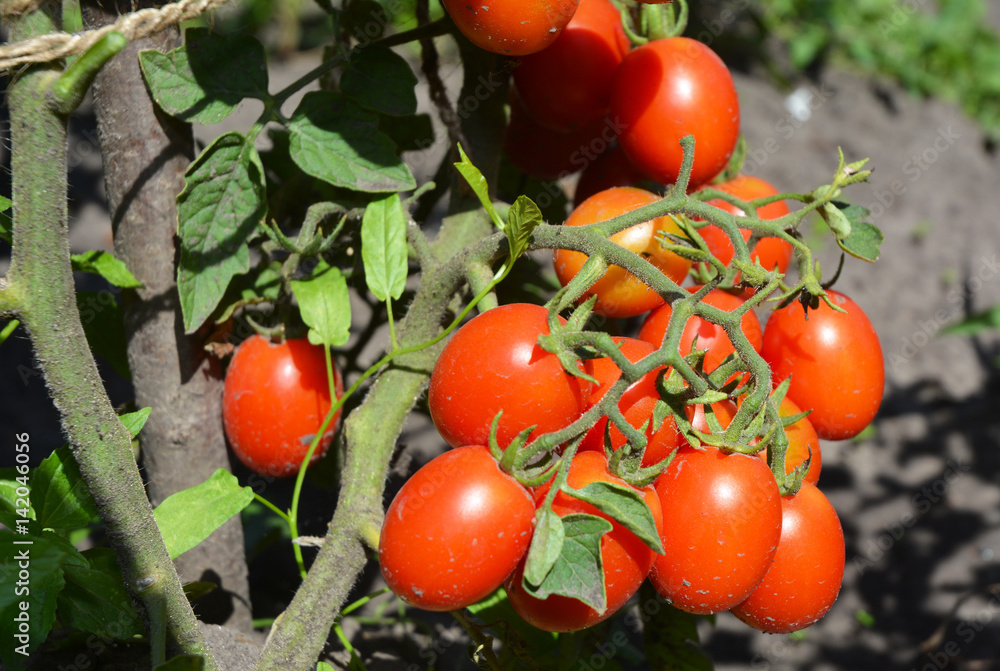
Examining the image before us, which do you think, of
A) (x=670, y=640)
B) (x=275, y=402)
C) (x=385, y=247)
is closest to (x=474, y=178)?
(x=385, y=247)

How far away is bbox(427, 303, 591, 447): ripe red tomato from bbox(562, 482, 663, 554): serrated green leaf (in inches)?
2.8

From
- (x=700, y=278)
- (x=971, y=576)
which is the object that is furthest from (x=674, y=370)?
(x=971, y=576)

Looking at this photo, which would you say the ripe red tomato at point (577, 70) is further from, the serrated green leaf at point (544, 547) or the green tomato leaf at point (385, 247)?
the serrated green leaf at point (544, 547)

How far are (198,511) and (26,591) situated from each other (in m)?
0.17

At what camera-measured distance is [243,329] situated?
3.42 feet

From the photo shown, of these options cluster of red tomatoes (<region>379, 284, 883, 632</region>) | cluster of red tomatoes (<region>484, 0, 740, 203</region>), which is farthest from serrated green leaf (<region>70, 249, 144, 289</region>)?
cluster of red tomatoes (<region>484, 0, 740, 203</region>)

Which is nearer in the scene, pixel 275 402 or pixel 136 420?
pixel 136 420

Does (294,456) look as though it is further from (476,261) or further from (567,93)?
(567,93)

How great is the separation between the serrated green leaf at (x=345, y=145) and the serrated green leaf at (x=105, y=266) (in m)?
0.24

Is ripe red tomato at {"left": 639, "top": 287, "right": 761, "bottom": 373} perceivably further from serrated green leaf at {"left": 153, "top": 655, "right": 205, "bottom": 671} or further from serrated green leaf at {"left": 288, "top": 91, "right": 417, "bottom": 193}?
serrated green leaf at {"left": 153, "top": 655, "right": 205, "bottom": 671}

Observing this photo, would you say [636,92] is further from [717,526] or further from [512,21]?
[717,526]

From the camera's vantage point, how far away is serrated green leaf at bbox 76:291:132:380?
38.7 inches

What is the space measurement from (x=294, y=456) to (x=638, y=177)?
0.61 metres

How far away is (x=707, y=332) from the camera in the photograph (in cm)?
81
